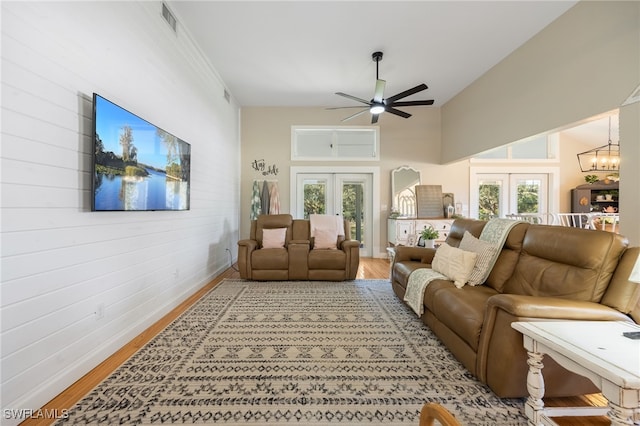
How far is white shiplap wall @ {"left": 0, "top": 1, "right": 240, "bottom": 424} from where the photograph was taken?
1318 mm

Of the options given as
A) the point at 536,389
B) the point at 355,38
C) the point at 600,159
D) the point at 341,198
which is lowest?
the point at 536,389

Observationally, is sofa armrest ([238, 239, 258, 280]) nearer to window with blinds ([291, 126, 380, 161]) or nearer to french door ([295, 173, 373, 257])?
french door ([295, 173, 373, 257])

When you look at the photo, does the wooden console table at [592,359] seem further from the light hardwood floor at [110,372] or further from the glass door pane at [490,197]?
the glass door pane at [490,197]

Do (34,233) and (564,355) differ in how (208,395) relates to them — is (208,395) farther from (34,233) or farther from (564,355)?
(564,355)

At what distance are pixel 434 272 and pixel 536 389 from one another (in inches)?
51.5

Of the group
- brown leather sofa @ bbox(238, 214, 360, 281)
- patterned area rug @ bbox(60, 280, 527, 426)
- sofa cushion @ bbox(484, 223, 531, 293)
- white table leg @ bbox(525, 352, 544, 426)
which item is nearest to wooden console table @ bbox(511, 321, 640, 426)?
white table leg @ bbox(525, 352, 544, 426)

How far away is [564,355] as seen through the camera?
3.75 feet

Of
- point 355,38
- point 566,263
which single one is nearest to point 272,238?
point 355,38

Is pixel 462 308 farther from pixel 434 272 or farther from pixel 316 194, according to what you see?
pixel 316 194

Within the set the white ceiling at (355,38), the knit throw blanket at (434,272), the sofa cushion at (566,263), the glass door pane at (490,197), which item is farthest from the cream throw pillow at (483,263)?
the glass door pane at (490,197)

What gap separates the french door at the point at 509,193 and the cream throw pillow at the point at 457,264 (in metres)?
3.92

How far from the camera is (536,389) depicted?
4.32 ft

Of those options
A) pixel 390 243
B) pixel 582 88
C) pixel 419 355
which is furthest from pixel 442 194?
pixel 419 355

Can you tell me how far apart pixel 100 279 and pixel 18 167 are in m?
0.90
